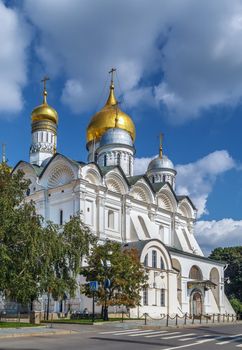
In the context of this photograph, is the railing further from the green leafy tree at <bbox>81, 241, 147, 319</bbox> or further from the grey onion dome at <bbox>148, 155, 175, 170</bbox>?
the grey onion dome at <bbox>148, 155, 175, 170</bbox>

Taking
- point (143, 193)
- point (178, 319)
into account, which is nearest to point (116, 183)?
point (143, 193)

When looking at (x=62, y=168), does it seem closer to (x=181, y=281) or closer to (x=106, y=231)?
(x=106, y=231)

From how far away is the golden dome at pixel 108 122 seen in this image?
69.4 m

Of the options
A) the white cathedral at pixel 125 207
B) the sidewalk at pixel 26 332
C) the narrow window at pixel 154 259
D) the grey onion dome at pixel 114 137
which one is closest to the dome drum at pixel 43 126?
the white cathedral at pixel 125 207

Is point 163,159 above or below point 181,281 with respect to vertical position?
above

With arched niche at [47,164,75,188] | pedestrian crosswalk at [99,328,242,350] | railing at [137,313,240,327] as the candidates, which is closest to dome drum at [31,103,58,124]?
arched niche at [47,164,75,188]

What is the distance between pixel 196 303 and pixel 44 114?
3059 cm

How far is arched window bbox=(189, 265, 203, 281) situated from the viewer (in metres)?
59.1

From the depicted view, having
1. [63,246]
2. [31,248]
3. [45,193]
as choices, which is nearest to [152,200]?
[45,193]

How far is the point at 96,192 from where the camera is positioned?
52844 millimetres

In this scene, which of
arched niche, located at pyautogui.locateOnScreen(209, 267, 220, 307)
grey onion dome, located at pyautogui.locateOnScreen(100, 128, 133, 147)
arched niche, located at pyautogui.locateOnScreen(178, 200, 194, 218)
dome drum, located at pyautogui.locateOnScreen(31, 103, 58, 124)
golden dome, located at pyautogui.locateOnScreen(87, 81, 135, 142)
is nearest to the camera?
arched niche, located at pyautogui.locateOnScreen(209, 267, 220, 307)

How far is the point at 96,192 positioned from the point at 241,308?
89.0 feet

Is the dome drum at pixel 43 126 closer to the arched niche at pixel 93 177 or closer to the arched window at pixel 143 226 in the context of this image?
the arched niche at pixel 93 177

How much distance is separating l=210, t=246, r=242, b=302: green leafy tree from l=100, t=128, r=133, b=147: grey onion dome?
2748 centimetres
